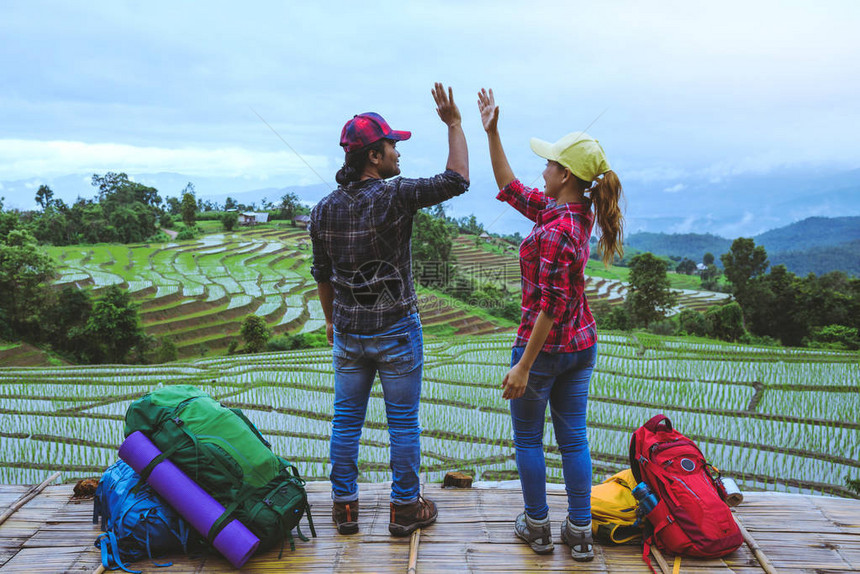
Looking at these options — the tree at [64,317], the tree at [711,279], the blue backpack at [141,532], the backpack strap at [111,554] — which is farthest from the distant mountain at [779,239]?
the backpack strap at [111,554]

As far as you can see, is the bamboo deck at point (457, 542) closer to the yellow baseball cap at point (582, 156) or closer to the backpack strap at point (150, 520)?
the backpack strap at point (150, 520)

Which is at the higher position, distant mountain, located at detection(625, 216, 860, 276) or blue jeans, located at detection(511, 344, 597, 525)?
distant mountain, located at detection(625, 216, 860, 276)

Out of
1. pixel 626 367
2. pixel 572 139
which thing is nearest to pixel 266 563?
pixel 572 139

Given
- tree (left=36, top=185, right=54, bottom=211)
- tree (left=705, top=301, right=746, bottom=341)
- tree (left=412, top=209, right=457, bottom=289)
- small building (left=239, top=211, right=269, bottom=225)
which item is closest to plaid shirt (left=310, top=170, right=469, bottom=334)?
tree (left=705, top=301, right=746, bottom=341)

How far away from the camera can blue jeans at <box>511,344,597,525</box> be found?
198 cm

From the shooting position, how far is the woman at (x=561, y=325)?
184 centimetres

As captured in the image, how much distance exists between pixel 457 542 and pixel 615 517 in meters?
0.67

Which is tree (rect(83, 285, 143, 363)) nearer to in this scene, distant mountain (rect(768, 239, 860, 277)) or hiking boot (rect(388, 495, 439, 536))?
hiking boot (rect(388, 495, 439, 536))

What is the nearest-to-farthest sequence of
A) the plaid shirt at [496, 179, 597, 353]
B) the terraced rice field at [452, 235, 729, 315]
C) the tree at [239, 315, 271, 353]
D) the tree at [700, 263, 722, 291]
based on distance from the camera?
1. the plaid shirt at [496, 179, 597, 353]
2. the tree at [239, 315, 271, 353]
3. the terraced rice field at [452, 235, 729, 315]
4. the tree at [700, 263, 722, 291]

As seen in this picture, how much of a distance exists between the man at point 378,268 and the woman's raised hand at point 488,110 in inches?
6.9

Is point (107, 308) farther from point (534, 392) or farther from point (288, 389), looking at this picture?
point (534, 392)

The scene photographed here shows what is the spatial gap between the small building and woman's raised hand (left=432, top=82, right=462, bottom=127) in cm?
3697

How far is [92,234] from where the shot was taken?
1144 inches

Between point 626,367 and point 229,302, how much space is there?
17.2 meters
